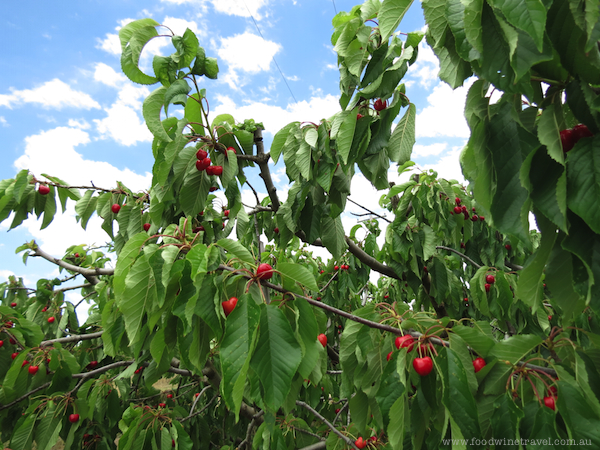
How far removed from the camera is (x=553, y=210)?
780 mm

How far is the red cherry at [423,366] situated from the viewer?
1179 millimetres

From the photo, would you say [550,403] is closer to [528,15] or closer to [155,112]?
[528,15]

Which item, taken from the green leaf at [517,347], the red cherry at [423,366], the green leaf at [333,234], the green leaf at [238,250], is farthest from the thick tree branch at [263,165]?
the green leaf at [517,347]

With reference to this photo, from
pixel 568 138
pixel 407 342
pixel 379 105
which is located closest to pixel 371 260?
pixel 379 105

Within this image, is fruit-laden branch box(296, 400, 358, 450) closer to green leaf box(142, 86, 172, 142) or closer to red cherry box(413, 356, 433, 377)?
red cherry box(413, 356, 433, 377)

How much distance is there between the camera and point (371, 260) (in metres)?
3.12

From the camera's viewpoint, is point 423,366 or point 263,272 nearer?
point 423,366

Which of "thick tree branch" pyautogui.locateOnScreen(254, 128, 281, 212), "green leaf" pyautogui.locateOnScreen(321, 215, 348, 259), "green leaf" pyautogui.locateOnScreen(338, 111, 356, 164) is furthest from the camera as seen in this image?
"thick tree branch" pyautogui.locateOnScreen(254, 128, 281, 212)

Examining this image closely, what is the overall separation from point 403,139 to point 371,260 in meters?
1.59

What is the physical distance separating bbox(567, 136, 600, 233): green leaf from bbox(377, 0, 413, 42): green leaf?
2.27 feet

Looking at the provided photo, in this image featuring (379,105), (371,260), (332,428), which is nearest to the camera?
(379,105)

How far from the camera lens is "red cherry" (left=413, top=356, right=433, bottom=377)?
1.18 meters

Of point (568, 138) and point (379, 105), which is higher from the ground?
point (379, 105)

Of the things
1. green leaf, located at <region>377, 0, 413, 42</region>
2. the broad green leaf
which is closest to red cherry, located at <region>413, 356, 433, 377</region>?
the broad green leaf
